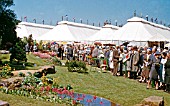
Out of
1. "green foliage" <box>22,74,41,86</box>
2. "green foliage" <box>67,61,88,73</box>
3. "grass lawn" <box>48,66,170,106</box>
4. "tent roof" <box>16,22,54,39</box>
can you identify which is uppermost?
"tent roof" <box>16,22,54,39</box>

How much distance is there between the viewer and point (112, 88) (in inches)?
536

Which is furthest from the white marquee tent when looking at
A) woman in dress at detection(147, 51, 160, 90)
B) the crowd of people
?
woman in dress at detection(147, 51, 160, 90)

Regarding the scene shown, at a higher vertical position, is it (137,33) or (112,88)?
(137,33)

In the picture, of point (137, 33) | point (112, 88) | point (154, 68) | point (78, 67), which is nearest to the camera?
point (112, 88)

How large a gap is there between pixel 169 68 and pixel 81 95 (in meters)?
3.88

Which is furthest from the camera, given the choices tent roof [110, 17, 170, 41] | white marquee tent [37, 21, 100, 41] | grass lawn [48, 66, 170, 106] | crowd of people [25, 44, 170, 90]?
white marquee tent [37, 21, 100, 41]

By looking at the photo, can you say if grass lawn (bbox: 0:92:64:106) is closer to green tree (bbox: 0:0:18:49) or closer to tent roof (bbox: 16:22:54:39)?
green tree (bbox: 0:0:18:49)

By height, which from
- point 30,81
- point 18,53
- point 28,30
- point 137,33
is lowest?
point 30,81

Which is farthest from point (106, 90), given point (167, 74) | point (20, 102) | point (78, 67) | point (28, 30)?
point (28, 30)

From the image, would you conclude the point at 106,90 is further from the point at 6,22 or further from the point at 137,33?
the point at 137,33

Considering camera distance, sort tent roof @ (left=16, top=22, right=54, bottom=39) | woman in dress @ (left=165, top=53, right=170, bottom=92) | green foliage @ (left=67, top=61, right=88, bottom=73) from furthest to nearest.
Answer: tent roof @ (left=16, top=22, right=54, bottom=39), green foliage @ (left=67, top=61, right=88, bottom=73), woman in dress @ (left=165, top=53, right=170, bottom=92)

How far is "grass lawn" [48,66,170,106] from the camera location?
11.5 meters

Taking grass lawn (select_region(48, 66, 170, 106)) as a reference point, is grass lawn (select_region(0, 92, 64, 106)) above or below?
above

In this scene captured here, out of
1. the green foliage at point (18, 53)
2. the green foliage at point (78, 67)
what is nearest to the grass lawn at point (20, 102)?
the green foliage at point (78, 67)
